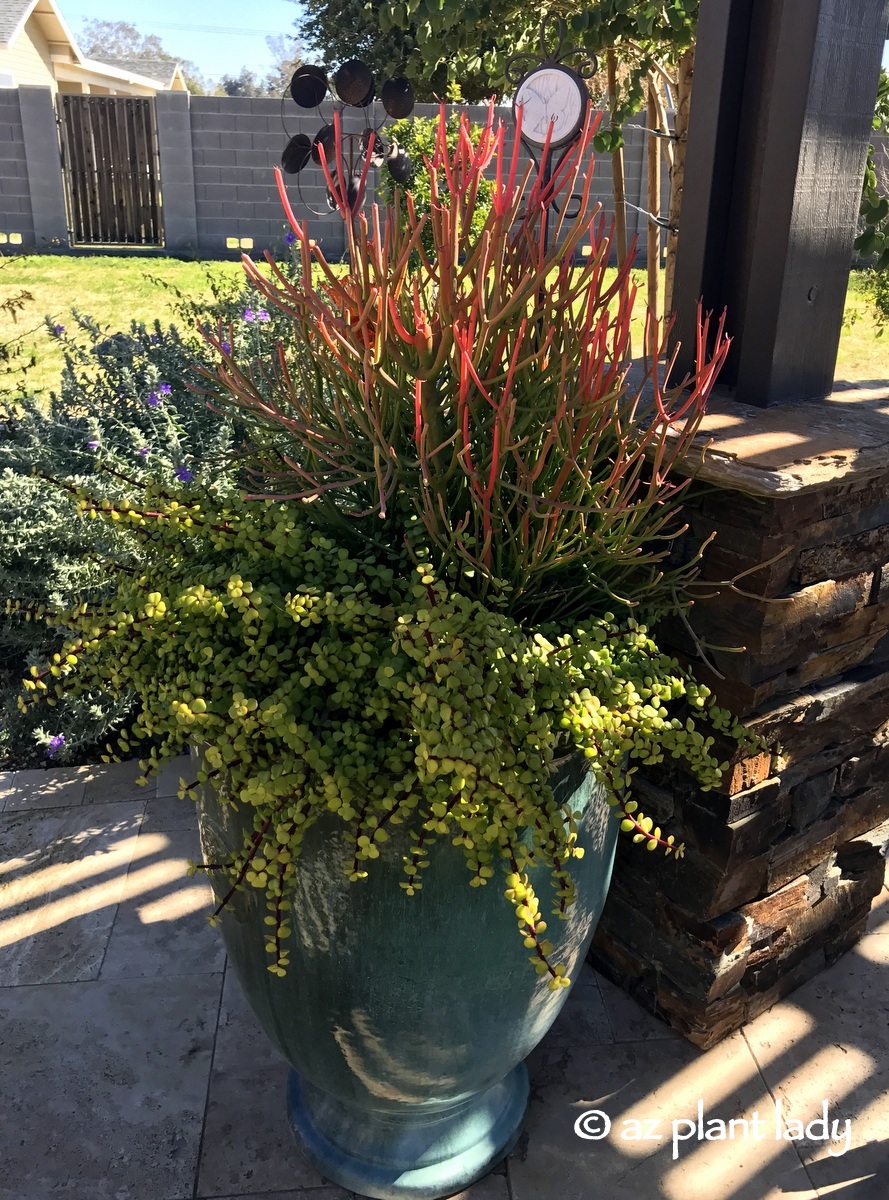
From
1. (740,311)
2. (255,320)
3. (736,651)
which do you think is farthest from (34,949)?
(255,320)

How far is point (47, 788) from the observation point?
3215 millimetres

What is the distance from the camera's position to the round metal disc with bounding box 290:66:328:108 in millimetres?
5266

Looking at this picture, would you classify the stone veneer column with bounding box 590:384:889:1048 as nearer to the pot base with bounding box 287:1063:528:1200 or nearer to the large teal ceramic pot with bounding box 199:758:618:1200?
the large teal ceramic pot with bounding box 199:758:618:1200

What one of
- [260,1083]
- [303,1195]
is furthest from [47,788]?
[303,1195]

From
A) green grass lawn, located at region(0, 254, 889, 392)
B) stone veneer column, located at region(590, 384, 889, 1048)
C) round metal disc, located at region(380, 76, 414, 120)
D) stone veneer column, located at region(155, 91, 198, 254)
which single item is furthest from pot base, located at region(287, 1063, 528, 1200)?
stone veneer column, located at region(155, 91, 198, 254)

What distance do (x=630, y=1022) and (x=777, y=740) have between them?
0.83 meters

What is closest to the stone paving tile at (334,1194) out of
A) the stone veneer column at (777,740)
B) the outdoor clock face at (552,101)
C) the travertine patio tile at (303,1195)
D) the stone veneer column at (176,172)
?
the travertine patio tile at (303,1195)

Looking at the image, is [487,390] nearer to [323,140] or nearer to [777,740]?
[777,740]

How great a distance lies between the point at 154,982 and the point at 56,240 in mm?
14091

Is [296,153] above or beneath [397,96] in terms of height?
beneath

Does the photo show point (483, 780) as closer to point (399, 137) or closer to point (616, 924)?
point (616, 924)

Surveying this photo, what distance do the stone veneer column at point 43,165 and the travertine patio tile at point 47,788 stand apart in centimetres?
1300

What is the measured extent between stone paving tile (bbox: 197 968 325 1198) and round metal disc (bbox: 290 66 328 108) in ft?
15.6

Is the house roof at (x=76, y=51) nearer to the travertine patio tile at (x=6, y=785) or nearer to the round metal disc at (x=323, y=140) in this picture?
the round metal disc at (x=323, y=140)
